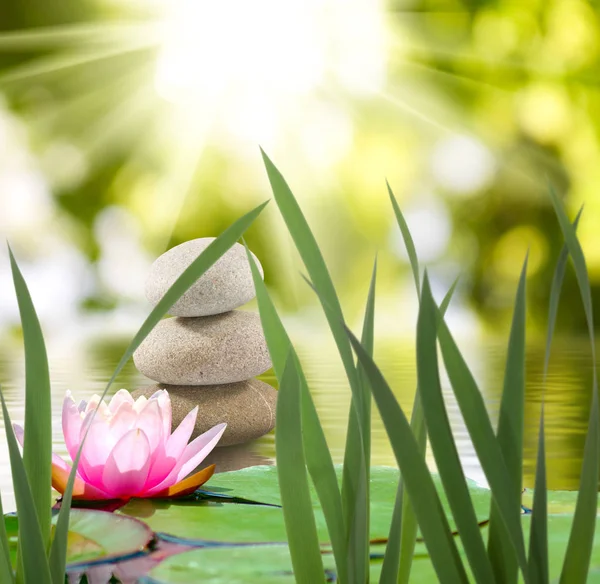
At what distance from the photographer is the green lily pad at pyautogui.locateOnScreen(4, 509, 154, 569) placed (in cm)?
77

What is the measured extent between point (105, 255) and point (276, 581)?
6579mm

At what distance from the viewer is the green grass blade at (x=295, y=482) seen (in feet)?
1.26

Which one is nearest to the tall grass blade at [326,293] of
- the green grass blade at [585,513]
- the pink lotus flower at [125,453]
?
the green grass blade at [585,513]

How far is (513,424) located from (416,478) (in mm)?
63

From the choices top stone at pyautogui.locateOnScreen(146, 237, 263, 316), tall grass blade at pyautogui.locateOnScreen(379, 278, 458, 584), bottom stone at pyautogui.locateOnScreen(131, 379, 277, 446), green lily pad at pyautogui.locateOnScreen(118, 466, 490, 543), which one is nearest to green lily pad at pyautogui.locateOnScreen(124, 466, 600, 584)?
green lily pad at pyautogui.locateOnScreen(118, 466, 490, 543)

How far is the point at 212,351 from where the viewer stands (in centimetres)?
195

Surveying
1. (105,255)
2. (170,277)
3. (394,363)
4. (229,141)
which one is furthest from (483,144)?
(170,277)

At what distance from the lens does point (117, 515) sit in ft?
2.81

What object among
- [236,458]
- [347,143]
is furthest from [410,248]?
[347,143]

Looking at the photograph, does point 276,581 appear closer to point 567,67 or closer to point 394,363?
point 394,363

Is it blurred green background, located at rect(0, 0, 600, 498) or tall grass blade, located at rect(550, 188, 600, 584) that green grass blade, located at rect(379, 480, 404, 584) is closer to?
tall grass blade, located at rect(550, 188, 600, 584)

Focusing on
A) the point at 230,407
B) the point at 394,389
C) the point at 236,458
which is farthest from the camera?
the point at 394,389

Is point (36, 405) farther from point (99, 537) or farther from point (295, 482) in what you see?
point (99, 537)

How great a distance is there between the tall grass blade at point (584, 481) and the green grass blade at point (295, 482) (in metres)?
0.13
